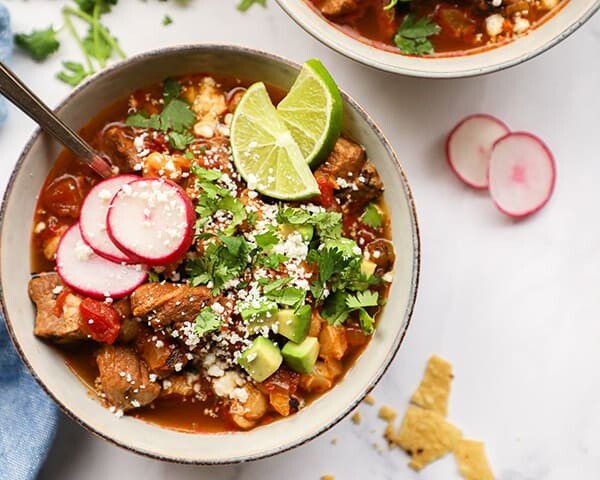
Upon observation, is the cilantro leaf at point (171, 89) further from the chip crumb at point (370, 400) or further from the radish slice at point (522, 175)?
the chip crumb at point (370, 400)

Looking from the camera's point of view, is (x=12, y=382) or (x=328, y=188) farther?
(x=12, y=382)

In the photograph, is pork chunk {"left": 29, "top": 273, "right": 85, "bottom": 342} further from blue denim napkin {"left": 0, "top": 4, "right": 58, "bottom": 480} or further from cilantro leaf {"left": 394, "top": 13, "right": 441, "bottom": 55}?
cilantro leaf {"left": 394, "top": 13, "right": 441, "bottom": 55}

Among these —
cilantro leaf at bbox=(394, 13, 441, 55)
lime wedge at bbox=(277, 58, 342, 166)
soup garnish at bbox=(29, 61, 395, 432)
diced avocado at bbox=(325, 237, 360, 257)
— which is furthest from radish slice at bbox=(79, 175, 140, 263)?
cilantro leaf at bbox=(394, 13, 441, 55)

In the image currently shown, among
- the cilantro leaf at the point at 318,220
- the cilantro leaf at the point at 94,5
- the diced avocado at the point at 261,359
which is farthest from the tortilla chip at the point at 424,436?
the cilantro leaf at the point at 94,5

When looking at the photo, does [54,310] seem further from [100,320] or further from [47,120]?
[47,120]

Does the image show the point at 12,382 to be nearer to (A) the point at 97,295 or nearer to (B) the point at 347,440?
(A) the point at 97,295

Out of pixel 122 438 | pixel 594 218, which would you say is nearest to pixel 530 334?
pixel 594 218
